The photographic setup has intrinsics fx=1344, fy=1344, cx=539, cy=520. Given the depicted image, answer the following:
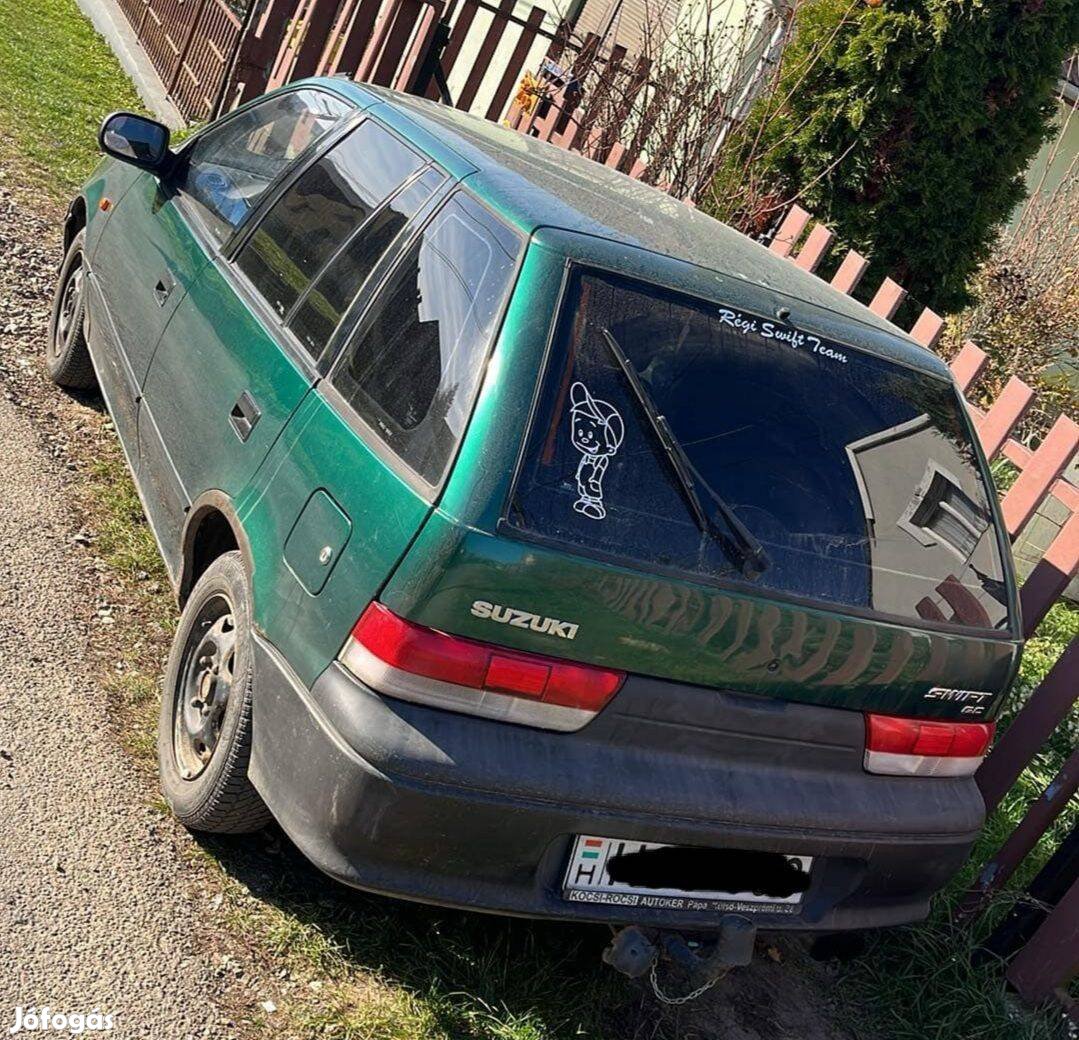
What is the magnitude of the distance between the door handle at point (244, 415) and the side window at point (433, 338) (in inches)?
13.7

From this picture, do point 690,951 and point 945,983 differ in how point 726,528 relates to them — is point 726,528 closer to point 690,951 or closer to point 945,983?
point 690,951

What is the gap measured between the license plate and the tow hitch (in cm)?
7

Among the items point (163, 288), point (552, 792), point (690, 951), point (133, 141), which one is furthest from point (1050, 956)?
point (133, 141)

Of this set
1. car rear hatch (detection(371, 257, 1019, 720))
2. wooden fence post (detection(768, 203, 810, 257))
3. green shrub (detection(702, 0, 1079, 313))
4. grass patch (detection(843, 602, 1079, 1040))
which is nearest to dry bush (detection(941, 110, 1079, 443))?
green shrub (detection(702, 0, 1079, 313))

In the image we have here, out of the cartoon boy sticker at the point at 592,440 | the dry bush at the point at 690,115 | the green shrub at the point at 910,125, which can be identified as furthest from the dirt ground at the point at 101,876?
the green shrub at the point at 910,125

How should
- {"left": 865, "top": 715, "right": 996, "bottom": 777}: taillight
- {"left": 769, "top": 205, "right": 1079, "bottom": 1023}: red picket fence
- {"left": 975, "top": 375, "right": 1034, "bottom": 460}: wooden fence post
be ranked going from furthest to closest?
{"left": 975, "top": 375, "right": 1034, "bottom": 460}: wooden fence post
{"left": 769, "top": 205, "right": 1079, "bottom": 1023}: red picket fence
{"left": 865, "top": 715, "right": 996, "bottom": 777}: taillight

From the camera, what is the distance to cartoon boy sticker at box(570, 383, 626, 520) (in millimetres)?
2910

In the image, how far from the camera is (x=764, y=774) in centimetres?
316

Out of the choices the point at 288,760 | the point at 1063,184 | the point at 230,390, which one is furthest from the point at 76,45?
the point at 288,760

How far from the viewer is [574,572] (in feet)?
9.31

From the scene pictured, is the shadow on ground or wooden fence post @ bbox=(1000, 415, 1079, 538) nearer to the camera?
the shadow on ground

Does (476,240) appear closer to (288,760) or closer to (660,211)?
(660,211)

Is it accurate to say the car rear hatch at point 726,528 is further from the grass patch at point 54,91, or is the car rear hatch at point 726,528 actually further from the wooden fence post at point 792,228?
the grass patch at point 54,91

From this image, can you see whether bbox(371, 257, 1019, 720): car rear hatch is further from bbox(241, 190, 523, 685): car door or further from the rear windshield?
bbox(241, 190, 523, 685): car door
